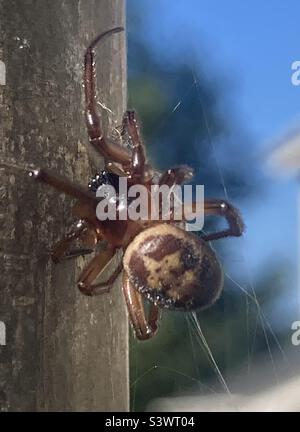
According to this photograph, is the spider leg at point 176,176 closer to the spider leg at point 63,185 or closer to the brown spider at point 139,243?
the brown spider at point 139,243

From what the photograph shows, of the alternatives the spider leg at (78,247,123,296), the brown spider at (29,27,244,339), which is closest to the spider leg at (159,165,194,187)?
the brown spider at (29,27,244,339)

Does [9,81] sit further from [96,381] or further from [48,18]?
[96,381]

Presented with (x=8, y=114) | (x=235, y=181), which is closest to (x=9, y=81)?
(x=8, y=114)

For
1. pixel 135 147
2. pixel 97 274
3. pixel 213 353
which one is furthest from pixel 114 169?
pixel 213 353

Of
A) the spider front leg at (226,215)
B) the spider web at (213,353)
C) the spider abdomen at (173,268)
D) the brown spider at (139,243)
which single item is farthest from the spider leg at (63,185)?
the spider web at (213,353)

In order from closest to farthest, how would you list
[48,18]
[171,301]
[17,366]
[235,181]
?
[17,366] < [48,18] < [171,301] < [235,181]

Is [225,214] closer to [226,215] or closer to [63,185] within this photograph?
[226,215]
